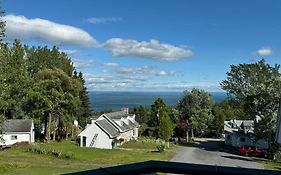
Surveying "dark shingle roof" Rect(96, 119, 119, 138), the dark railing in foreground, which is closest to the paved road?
"dark shingle roof" Rect(96, 119, 119, 138)

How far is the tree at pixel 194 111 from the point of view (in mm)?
71812

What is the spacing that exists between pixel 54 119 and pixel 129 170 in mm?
56653

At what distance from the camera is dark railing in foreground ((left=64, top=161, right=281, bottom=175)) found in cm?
284

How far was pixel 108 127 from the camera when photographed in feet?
175

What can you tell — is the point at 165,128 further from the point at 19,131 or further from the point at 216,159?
the point at 19,131

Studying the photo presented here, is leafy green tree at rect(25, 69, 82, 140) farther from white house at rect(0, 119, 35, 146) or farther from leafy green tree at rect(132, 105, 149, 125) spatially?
leafy green tree at rect(132, 105, 149, 125)

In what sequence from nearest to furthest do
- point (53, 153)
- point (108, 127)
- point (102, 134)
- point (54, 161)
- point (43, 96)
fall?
point (54, 161), point (53, 153), point (43, 96), point (102, 134), point (108, 127)

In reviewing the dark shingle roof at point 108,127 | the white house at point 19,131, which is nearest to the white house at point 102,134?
the dark shingle roof at point 108,127

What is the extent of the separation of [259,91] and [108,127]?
2147cm

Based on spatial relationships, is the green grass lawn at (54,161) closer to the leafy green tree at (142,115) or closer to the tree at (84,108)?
the tree at (84,108)

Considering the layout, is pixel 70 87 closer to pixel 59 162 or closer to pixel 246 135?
pixel 59 162

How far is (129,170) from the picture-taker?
2934 millimetres

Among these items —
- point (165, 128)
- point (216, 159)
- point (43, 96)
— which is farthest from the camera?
point (165, 128)

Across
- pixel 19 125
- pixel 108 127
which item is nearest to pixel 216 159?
pixel 108 127
